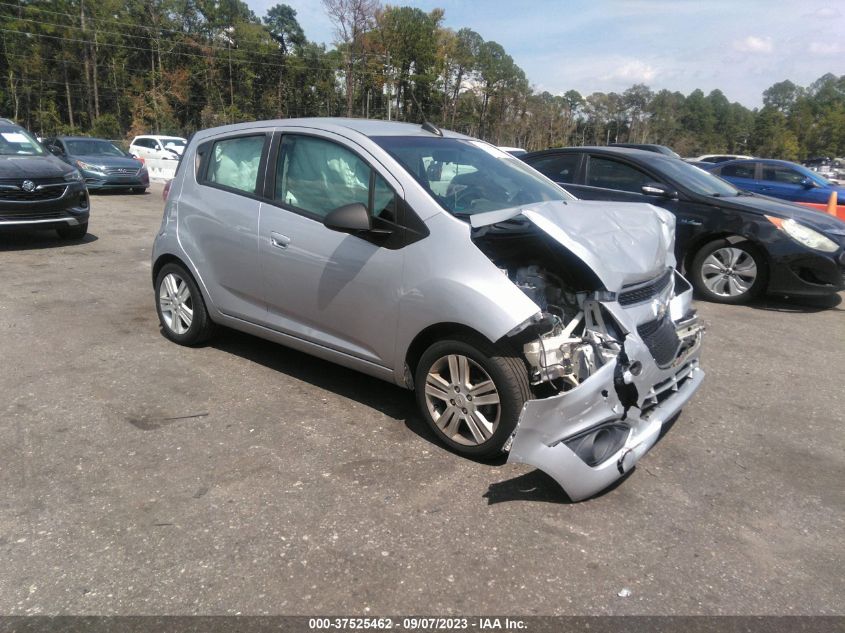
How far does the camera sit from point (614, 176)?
25.5 ft

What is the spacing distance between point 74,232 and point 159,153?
616 inches

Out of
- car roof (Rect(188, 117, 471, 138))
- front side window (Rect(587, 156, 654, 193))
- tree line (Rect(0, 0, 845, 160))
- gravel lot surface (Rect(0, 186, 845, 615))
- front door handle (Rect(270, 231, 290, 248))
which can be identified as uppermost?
tree line (Rect(0, 0, 845, 160))

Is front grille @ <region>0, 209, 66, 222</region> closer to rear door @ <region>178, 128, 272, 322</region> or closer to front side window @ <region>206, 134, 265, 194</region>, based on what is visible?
rear door @ <region>178, 128, 272, 322</region>

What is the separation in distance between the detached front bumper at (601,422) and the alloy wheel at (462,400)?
14.8 inches

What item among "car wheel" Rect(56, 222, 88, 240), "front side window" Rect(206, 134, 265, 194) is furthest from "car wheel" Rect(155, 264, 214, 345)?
"car wheel" Rect(56, 222, 88, 240)

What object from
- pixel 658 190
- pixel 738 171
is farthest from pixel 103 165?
pixel 738 171

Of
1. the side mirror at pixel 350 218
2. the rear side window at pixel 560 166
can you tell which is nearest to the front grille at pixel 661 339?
the side mirror at pixel 350 218

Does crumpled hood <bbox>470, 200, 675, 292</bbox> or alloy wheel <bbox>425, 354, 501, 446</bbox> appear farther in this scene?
alloy wheel <bbox>425, 354, 501, 446</bbox>

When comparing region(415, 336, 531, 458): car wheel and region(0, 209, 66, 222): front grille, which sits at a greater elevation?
region(0, 209, 66, 222): front grille

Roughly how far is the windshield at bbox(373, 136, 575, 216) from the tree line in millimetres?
44012

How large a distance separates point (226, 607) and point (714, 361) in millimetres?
4342

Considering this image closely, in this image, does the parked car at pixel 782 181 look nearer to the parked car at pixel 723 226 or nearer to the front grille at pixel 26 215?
the parked car at pixel 723 226

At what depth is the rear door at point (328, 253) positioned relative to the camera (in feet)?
12.3

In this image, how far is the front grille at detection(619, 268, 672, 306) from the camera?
337 cm
